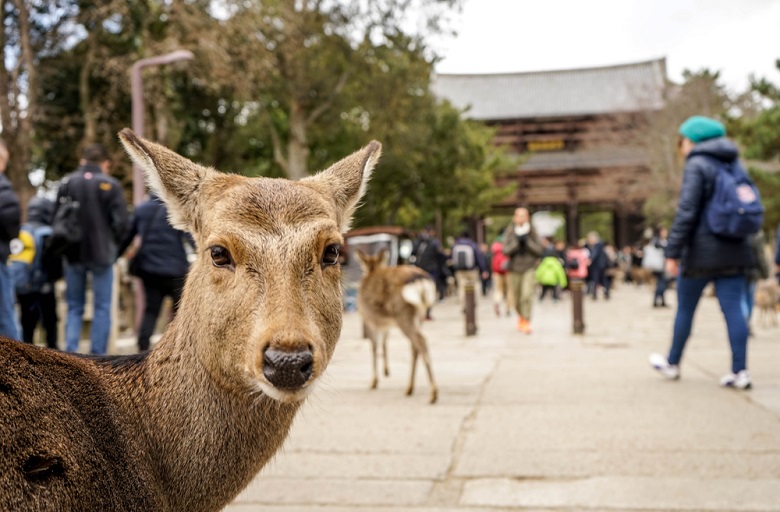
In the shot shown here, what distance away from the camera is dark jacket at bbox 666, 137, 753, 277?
6.64 m

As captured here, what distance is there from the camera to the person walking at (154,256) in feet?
24.9

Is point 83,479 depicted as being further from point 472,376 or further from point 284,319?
point 472,376

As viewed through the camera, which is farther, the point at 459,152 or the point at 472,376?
the point at 459,152

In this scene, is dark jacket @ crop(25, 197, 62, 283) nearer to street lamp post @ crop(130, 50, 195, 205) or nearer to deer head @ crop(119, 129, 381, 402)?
street lamp post @ crop(130, 50, 195, 205)

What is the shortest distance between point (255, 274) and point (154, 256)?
216 inches

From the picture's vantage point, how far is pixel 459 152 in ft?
91.7

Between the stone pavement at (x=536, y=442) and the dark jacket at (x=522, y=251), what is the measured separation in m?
3.27

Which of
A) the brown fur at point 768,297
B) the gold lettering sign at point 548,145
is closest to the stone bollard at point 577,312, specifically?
the brown fur at point 768,297

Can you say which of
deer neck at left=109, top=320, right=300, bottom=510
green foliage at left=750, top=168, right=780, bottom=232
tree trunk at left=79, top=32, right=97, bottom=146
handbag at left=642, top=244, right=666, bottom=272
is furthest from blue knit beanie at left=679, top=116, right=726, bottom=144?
green foliage at left=750, top=168, right=780, bottom=232

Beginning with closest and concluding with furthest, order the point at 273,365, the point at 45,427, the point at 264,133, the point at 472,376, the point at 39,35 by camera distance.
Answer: the point at 45,427, the point at 273,365, the point at 472,376, the point at 39,35, the point at 264,133

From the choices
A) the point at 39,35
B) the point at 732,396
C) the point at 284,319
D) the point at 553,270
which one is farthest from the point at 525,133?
the point at 284,319

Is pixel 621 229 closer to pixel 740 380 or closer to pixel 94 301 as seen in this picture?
pixel 740 380

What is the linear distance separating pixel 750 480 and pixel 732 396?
2.51 meters

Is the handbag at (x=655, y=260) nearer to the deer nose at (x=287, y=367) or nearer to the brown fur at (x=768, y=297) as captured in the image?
the brown fur at (x=768, y=297)
